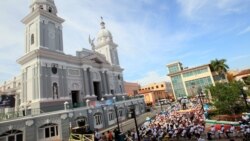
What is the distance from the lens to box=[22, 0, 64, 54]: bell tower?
A: 2533cm

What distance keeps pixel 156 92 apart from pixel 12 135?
5920cm

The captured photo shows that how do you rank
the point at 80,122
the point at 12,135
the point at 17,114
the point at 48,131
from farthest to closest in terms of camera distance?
the point at 48,131 < the point at 17,114 < the point at 12,135 < the point at 80,122

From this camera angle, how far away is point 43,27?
25.9 meters

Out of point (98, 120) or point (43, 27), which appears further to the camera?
point (98, 120)

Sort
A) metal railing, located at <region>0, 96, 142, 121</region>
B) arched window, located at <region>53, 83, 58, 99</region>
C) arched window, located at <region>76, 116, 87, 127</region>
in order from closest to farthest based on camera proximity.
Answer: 1. arched window, located at <region>76, 116, 87, 127</region>
2. metal railing, located at <region>0, 96, 142, 121</region>
3. arched window, located at <region>53, 83, 58, 99</region>

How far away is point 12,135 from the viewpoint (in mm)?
17594

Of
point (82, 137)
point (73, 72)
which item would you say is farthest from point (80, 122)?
point (73, 72)

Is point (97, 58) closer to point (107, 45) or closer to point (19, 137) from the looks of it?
point (107, 45)

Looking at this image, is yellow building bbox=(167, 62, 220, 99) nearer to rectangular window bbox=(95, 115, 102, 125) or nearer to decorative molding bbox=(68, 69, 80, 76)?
rectangular window bbox=(95, 115, 102, 125)

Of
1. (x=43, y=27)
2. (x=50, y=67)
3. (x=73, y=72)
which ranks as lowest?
(x=73, y=72)

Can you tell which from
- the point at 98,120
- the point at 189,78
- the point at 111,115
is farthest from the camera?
the point at 189,78

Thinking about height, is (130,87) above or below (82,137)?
above

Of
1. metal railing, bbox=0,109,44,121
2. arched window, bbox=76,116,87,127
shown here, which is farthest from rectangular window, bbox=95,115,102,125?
metal railing, bbox=0,109,44,121

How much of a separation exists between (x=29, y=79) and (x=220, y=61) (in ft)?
150
